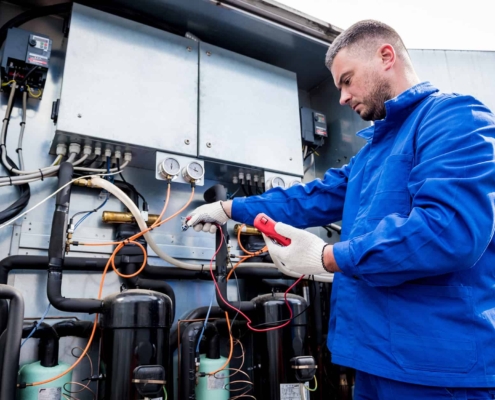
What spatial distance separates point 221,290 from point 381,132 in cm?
75

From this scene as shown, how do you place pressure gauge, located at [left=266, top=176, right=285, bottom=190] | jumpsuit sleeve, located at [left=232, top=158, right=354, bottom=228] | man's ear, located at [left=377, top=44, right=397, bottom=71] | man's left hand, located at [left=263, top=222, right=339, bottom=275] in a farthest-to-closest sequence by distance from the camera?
pressure gauge, located at [left=266, top=176, right=285, bottom=190] → jumpsuit sleeve, located at [left=232, top=158, right=354, bottom=228] → man's ear, located at [left=377, top=44, right=397, bottom=71] → man's left hand, located at [left=263, top=222, right=339, bottom=275]

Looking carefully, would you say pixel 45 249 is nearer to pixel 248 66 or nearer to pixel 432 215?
pixel 248 66

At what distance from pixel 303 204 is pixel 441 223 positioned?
57 centimetres

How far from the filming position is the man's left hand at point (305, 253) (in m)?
0.84

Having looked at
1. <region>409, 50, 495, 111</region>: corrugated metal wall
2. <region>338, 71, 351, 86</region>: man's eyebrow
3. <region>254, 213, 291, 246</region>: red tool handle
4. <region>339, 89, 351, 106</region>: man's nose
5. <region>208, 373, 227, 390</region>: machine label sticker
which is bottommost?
<region>208, 373, 227, 390</region>: machine label sticker

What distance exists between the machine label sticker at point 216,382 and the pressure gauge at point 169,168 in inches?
28.2

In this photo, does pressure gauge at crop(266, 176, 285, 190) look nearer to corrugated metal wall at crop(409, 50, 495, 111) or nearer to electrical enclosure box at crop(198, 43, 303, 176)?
electrical enclosure box at crop(198, 43, 303, 176)

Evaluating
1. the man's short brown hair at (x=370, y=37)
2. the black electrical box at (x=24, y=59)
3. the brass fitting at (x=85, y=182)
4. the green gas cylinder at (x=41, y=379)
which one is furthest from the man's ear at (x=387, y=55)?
the green gas cylinder at (x=41, y=379)

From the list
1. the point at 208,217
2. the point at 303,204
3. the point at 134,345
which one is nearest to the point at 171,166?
the point at 208,217

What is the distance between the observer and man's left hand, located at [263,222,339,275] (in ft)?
2.75

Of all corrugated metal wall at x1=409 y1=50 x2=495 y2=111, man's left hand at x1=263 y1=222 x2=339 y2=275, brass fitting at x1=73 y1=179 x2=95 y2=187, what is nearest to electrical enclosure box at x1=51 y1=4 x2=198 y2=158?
brass fitting at x1=73 y1=179 x2=95 y2=187

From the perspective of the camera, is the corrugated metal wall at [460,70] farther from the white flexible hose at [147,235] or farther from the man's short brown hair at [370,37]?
the white flexible hose at [147,235]

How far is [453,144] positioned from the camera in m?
0.78

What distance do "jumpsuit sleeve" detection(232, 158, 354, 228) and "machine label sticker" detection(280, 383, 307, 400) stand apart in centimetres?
54
